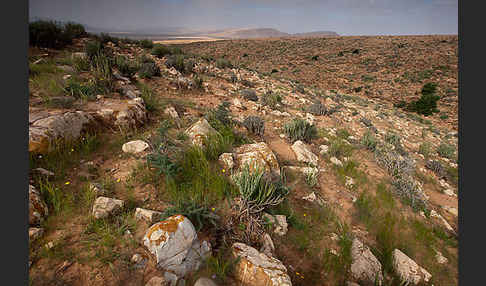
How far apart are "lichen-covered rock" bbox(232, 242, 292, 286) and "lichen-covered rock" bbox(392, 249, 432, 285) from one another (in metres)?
1.49

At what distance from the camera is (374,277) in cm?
187

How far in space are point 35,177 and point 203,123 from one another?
73.5 inches

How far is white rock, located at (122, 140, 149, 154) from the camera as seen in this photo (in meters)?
2.50

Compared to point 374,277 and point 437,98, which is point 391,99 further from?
point 374,277

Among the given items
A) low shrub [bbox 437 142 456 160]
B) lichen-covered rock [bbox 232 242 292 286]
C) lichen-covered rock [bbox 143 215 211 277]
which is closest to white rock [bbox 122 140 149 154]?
lichen-covered rock [bbox 143 215 211 277]

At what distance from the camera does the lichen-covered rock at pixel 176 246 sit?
1.37 metres

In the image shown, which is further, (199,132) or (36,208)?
(199,132)

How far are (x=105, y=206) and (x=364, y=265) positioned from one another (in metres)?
2.43

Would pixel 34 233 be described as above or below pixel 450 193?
above

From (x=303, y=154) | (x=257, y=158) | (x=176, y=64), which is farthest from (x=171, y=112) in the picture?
(x=176, y=64)

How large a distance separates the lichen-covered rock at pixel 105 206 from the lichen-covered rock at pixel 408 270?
2.82 m

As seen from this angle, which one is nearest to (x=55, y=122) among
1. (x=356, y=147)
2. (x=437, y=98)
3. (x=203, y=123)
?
(x=203, y=123)

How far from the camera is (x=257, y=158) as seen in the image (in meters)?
2.49

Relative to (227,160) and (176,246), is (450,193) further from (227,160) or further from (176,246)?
(176,246)
